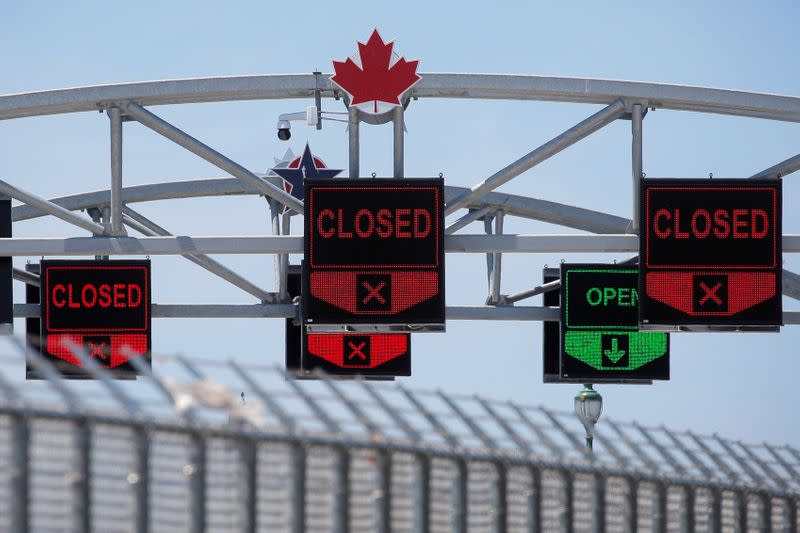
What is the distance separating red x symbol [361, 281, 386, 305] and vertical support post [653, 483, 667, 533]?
931cm

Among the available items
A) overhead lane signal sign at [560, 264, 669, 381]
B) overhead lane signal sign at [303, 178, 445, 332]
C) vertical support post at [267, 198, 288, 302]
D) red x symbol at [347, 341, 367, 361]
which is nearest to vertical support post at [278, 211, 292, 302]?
vertical support post at [267, 198, 288, 302]

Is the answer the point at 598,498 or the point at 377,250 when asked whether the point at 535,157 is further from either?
the point at 598,498

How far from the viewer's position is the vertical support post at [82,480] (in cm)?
816

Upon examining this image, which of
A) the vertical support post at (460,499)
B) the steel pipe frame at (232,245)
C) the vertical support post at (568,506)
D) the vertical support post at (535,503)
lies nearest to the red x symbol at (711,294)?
the steel pipe frame at (232,245)

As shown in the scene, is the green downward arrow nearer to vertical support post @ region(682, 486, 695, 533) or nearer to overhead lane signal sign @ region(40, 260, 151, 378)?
overhead lane signal sign @ region(40, 260, 151, 378)

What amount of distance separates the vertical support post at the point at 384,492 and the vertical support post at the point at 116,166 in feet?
48.0

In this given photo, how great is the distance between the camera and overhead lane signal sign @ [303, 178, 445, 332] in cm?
2156

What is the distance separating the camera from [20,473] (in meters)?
8.03

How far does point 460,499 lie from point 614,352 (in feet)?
65.8

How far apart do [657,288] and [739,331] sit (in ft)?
3.53

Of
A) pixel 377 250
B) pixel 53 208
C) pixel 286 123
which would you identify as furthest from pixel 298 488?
pixel 286 123

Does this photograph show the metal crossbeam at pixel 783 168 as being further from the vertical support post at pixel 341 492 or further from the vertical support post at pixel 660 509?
the vertical support post at pixel 341 492

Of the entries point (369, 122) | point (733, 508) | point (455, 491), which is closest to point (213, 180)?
point (369, 122)

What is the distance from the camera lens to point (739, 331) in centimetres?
2220
